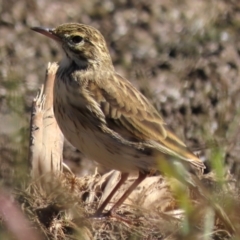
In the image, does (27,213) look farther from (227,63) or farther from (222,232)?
(227,63)

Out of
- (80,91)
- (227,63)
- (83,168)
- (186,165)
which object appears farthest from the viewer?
(227,63)

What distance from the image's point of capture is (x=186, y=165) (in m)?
5.49

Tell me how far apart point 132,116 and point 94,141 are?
333 millimetres

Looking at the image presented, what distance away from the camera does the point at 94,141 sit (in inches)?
226

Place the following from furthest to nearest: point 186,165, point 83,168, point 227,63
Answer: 1. point 227,63
2. point 83,168
3. point 186,165

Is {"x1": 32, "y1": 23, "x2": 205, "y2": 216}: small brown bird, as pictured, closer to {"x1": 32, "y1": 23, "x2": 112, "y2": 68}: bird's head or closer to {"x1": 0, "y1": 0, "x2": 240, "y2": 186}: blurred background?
{"x1": 32, "y1": 23, "x2": 112, "y2": 68}: bird's head

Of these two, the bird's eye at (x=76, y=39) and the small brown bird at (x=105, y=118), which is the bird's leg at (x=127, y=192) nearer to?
the small brown bird at (x=105, y=118)

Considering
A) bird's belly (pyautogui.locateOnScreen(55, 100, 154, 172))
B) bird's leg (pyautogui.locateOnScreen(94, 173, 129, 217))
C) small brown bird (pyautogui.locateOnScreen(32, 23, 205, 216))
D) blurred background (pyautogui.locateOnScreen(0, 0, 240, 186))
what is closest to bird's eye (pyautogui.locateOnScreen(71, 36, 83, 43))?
small brown bird (pyautogui.locateOnScreen(32, 23, 205, 216))

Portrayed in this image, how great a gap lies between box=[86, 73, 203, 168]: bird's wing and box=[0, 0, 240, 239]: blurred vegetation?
8.61ft

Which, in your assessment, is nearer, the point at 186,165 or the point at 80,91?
the point at 186,165

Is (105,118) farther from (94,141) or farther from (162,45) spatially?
(162,45)

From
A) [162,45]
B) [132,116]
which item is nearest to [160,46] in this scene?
[162,45]

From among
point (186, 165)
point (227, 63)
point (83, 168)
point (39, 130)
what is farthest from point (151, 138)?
point (227, 63)

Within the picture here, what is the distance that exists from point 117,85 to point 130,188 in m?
0.67
